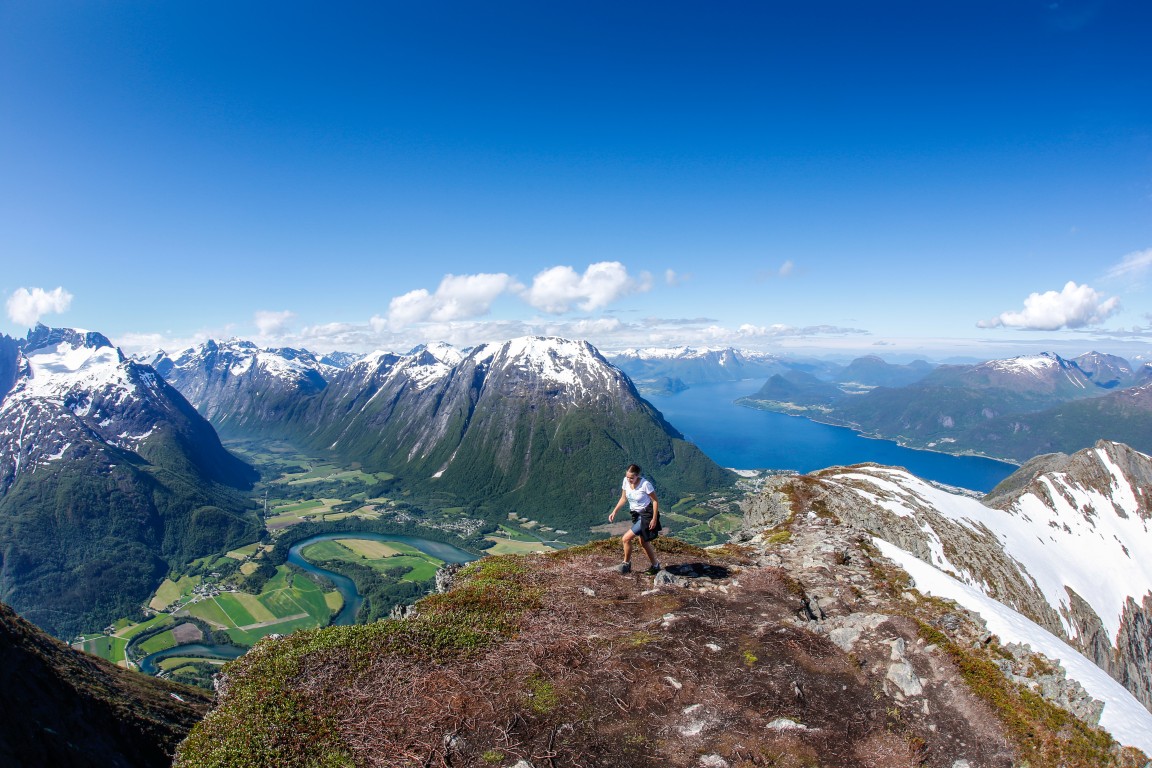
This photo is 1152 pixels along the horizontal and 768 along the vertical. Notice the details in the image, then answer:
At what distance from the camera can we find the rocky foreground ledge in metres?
9.92

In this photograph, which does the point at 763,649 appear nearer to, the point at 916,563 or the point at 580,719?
the point at 580,719

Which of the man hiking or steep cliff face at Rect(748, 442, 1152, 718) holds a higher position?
the man hiking

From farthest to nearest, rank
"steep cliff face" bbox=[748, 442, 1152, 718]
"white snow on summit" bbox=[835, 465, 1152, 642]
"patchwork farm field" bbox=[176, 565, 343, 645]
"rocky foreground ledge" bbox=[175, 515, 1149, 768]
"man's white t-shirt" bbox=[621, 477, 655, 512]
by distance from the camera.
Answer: "patchwork farm field" bbox=[176, 565, 343, 645] → "white snow on summit" bbox=[835, 465, 1152, 642] → "steep cliff face" bbox=[748, 442, 1152, 718] → "man's white t-shirt" bbox=[621, 477, 655, 512] → "rocky foreground ledge" bbox=[175, 515, 1149, 768]

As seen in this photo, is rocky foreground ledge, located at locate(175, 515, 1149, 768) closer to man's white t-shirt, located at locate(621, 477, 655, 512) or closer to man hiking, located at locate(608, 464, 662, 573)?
man hiking, located at locate(608, 464, 662, 573)

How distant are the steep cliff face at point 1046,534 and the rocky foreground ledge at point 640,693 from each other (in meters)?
29.7

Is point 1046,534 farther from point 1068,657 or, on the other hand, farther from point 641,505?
point 641,505

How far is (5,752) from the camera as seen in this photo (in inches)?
473

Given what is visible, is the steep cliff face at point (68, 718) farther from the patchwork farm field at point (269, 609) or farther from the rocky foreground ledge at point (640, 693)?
the patchwork farm field at point (269, 609)

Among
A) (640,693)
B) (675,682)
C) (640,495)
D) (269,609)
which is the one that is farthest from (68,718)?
(269,609)

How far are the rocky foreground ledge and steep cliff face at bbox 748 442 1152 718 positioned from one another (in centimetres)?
2974

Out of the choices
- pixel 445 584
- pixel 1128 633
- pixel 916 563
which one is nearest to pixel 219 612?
pixel 445 584

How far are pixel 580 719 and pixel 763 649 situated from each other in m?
6.79

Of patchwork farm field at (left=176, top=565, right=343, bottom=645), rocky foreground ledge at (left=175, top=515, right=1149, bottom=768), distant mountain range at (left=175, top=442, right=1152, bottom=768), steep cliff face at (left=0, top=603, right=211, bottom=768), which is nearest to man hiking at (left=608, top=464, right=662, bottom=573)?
distant mountain range at (left=175, top=442, right=1152, bottom=768)

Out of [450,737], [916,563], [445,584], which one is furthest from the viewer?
[916,563]
